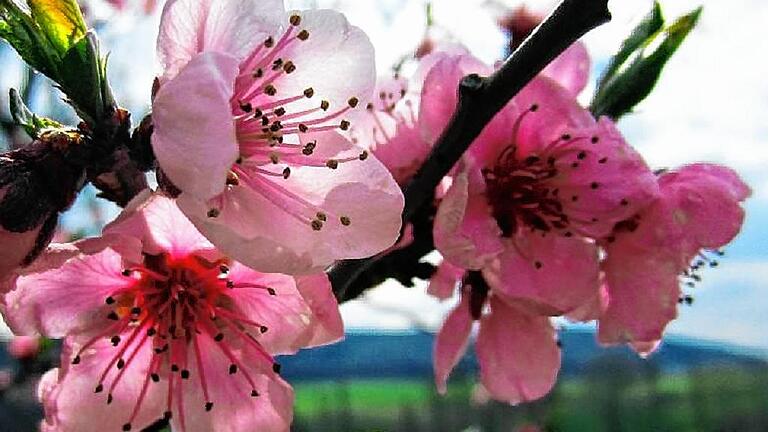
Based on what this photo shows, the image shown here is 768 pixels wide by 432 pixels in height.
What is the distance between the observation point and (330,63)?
2.69 feet

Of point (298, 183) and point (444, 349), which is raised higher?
point (298, 183)

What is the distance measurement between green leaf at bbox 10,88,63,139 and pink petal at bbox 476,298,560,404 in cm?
52

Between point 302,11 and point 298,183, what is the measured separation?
15 cm

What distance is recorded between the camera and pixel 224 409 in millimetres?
884

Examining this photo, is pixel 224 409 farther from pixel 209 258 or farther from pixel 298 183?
pixel 298 183

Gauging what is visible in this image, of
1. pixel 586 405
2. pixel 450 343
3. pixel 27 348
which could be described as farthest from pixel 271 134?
pixel 586 405

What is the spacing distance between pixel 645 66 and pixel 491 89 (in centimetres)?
30

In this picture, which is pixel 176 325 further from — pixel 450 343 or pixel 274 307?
pixel 450 343

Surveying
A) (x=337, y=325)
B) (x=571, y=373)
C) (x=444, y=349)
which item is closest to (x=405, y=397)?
(x=571, y=373)

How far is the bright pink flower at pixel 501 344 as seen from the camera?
1070mm

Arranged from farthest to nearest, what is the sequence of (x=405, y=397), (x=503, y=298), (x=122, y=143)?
(x=405, y=397)
(x=503, y=298)
(x=122, y=143)

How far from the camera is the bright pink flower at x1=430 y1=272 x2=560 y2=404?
1.07 metres

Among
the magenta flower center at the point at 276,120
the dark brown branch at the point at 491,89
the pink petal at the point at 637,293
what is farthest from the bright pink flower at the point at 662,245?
the magenta flower center at the point at 276,120

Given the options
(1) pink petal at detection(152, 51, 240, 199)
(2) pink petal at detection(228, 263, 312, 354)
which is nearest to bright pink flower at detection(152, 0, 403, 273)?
(1) pink petal at detection(152, 51, 240, 199)
